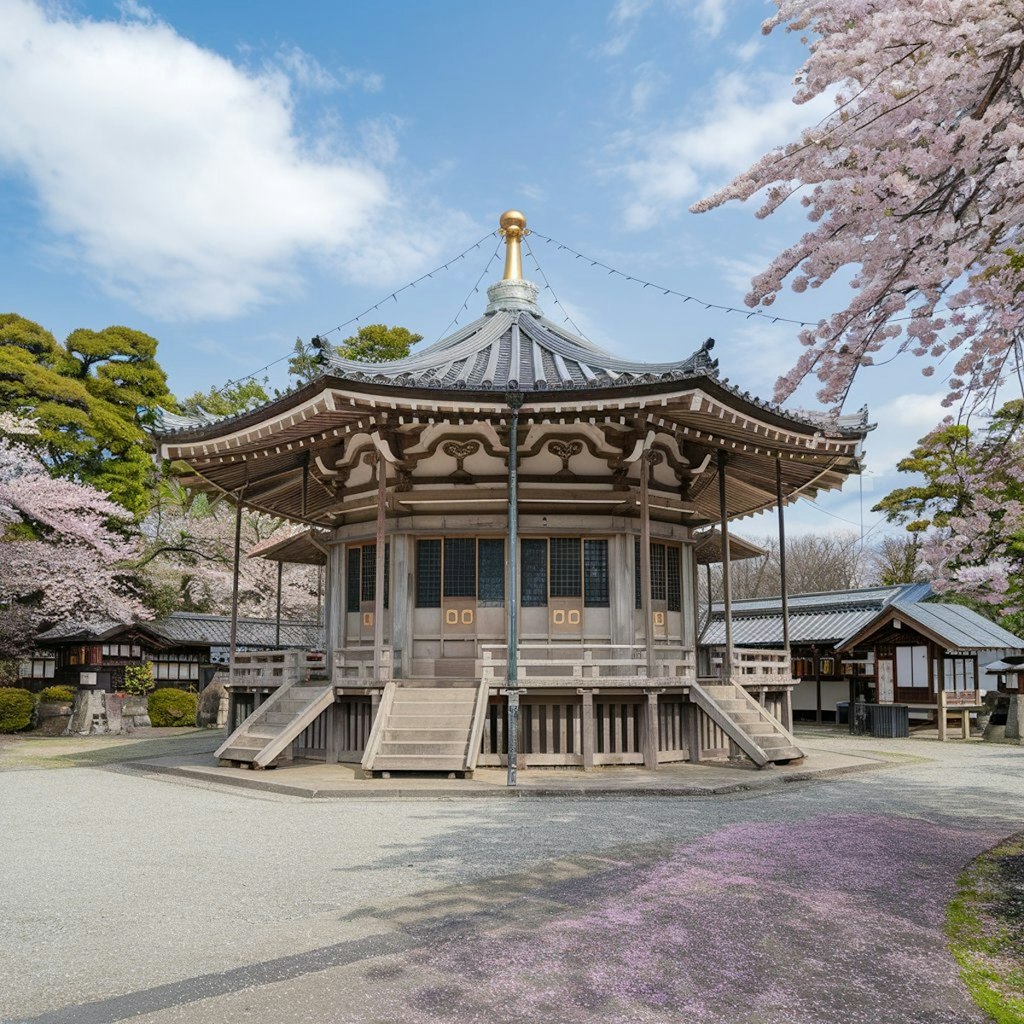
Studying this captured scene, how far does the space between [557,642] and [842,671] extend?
16584mm

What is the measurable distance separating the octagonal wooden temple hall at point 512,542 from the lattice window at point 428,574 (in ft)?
0.14

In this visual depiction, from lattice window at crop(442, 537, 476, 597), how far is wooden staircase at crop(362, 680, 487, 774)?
7.33 feet

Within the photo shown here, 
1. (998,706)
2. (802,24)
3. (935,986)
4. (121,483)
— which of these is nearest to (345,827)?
(935,986)

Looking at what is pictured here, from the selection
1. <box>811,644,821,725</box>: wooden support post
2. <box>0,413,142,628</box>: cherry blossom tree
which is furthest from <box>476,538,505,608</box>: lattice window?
<box>0,413,142,628</box>: cherry blossom tree

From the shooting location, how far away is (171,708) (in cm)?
2875

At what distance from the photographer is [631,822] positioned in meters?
9.97

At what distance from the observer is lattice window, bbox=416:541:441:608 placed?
16.6m

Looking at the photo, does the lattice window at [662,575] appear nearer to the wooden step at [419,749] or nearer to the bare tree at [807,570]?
the wooden step at [419,749]

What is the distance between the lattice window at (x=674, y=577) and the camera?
696 inches

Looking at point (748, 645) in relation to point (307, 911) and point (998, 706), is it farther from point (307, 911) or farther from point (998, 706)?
point (307, 911)

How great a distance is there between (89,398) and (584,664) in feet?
79.7

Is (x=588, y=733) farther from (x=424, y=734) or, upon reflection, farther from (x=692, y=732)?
(x=424, y=734)

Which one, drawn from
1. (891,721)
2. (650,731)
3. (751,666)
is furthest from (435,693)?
(891,721)

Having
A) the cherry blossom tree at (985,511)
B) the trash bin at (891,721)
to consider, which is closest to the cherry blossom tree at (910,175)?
the cherry blossom tree at (985,511)
